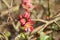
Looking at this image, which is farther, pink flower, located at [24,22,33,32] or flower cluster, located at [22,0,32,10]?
flower cluster, located at [22,0,32,10]

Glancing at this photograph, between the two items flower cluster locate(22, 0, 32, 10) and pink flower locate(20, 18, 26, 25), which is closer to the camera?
pink flower locate(20, 18, 26, 25)

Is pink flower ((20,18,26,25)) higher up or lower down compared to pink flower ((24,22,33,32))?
higher up

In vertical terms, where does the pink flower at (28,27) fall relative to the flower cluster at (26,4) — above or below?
below

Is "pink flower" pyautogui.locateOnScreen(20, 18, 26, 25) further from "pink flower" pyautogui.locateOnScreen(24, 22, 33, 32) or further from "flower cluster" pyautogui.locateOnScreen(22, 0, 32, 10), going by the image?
"flower cluster" pyautogui.locateOnScreen(22, 0, 32, 10)

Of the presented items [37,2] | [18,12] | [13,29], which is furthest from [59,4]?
[13,29]

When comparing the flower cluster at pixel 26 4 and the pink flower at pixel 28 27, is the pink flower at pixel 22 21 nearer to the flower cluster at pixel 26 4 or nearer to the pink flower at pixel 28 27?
the pink flower at pixel 28 27

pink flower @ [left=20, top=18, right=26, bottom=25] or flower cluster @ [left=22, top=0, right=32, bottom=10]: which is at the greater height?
flower cluster @ [left=22, top=0, right=32, bottom=10]

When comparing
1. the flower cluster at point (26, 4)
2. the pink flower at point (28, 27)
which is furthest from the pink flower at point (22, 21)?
the flower cluster at point (26, 4)

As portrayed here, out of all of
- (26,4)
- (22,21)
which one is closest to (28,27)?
(22,21)

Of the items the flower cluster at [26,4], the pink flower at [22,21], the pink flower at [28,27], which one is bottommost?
the pink flower at [28,27]

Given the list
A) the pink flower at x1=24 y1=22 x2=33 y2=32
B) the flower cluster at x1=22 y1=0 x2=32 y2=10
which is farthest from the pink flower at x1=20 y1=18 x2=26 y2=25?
the flower cluster at x1=22 y1=0 x2=32 y2=10

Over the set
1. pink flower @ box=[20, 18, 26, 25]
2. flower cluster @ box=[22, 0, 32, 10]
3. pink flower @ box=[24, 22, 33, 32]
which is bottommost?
pink flower @ box=[24, 22, 33, 32]
